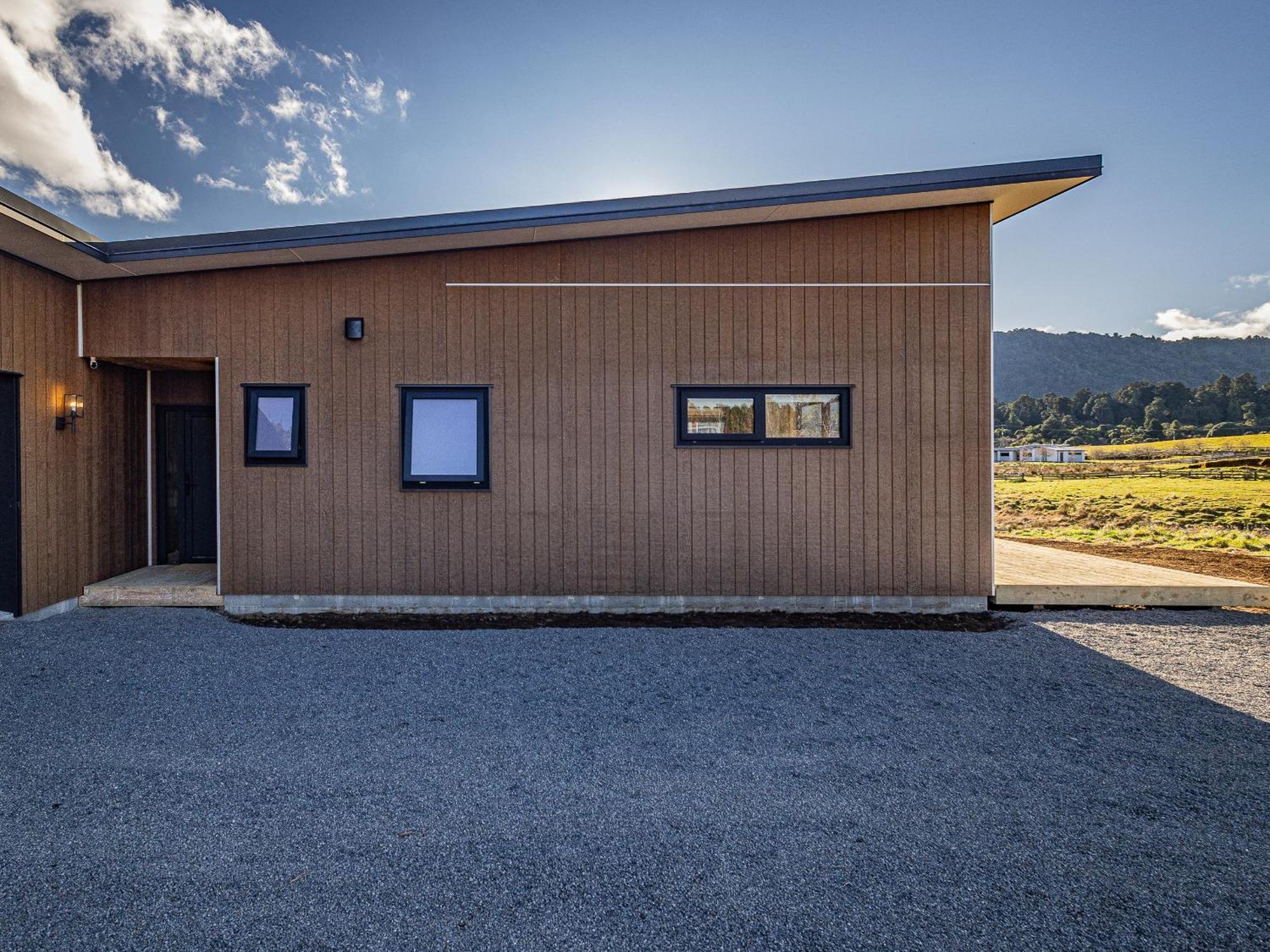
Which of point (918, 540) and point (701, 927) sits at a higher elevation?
point (918, 540)

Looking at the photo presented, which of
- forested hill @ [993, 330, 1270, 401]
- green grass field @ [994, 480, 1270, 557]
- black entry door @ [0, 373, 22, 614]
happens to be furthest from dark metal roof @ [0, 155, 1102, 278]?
forested hill @ [993, 330, 1270, 401]

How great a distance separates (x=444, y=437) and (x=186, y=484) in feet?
11.5

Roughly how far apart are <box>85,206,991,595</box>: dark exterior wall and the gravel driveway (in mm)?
1119

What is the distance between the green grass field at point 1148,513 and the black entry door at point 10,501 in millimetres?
11958

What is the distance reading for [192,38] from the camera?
8.08 meters

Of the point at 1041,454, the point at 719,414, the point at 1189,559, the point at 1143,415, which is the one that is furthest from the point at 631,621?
the point at 1143,415

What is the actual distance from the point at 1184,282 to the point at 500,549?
75.9 ft

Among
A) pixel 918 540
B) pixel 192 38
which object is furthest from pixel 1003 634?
pixel 192 38

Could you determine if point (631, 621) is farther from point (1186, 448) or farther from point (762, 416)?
point (1186, 448)

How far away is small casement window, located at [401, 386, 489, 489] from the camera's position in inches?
191

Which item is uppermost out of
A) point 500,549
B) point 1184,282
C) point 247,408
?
point 1184,282

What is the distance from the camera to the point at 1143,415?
36.8 meters

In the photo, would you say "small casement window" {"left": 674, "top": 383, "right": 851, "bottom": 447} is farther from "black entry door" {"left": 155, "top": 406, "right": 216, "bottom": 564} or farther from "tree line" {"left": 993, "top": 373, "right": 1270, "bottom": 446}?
"tree line" {"left": 993, "top": 373, "right": 1270, "bottom": 446}

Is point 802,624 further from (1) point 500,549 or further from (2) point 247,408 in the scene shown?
(2) point 247,408
